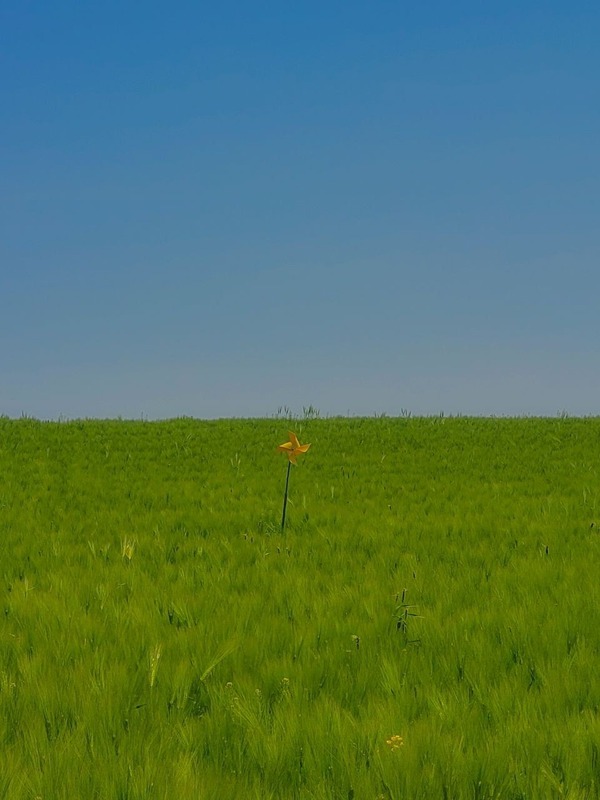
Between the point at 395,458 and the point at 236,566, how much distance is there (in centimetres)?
683

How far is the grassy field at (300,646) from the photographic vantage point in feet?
7.38

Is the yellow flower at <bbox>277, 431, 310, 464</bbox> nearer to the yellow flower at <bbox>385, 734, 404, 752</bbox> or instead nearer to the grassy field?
the grassy field

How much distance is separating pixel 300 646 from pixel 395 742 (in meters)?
1.01

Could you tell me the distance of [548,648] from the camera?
11.0 ft

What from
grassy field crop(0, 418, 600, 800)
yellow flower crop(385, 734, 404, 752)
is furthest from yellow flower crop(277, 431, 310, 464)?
yellow flower crop(385, 734, 404, 752)

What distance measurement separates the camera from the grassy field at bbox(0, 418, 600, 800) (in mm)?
2250

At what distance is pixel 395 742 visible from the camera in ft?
7.81

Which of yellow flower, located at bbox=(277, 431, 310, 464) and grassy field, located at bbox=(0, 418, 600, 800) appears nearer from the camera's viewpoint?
grassy field, located at bbox=(0, 418, 600, 800)

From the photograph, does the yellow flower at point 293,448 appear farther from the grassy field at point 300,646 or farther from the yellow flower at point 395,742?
the yellow flower at point 395,742

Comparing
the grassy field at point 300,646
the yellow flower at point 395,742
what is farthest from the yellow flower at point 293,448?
the yellow flower at point 395,742

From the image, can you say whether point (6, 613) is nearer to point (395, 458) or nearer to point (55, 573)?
point (55, 573)

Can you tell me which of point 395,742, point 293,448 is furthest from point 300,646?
point 293,448

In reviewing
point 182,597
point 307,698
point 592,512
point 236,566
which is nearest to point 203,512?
point 236,566

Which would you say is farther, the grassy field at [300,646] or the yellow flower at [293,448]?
the yellow flower at [293,448]
